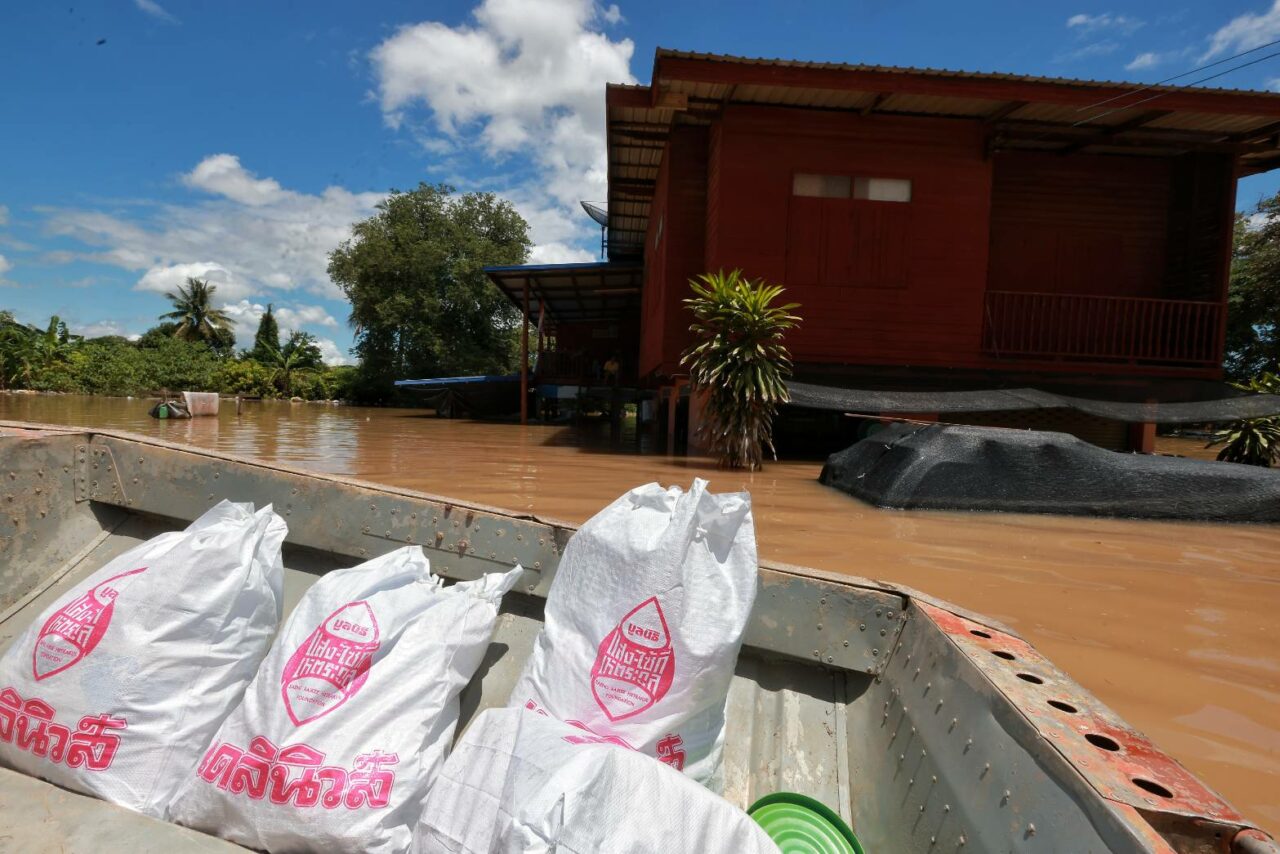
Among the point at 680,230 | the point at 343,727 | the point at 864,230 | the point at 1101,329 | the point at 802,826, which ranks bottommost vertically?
the point at 802,826

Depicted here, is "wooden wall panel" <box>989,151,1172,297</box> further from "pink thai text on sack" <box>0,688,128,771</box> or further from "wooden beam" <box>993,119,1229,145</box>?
"pink thai text on sack" <box>0,688,128,771</box>

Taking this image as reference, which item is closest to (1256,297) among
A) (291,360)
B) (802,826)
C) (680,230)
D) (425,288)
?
(680,230)

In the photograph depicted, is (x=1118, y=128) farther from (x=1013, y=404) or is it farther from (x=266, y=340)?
(x=266, y=340)

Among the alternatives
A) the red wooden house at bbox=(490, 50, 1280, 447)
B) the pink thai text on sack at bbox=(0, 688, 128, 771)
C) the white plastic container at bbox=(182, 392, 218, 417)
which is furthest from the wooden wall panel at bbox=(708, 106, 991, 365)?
the white plastic container at bbox=(182, 392, 218, 417)

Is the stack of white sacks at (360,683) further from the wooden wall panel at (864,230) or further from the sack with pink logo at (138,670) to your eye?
the wooden wall panel at (864,230)

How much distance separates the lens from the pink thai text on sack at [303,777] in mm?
1354

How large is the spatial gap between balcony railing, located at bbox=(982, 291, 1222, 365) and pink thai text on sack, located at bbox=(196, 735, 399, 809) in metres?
9.39

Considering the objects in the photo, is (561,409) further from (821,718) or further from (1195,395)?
(821,718)

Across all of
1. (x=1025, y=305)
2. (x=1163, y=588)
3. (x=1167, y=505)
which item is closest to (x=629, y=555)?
(x=1163, y=588)

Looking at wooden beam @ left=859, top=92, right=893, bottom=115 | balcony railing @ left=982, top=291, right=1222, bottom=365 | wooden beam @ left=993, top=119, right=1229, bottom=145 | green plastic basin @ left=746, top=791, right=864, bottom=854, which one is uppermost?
wooden beam @ left=859, top=92, right=893, bottom=115

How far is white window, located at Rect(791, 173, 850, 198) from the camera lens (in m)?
8.98

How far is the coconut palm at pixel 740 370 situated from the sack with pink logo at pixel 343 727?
5.64 m

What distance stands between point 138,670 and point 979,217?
32.8ft

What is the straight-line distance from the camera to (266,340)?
35.8 meters
